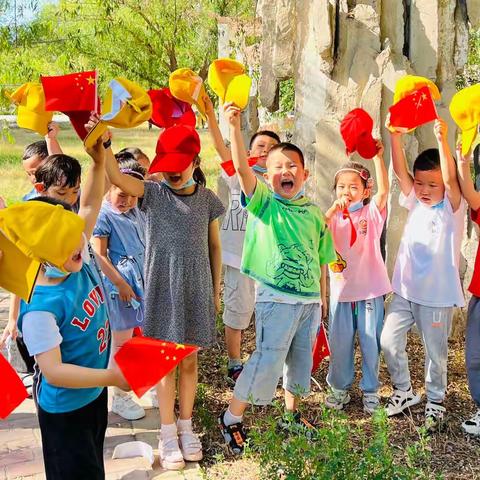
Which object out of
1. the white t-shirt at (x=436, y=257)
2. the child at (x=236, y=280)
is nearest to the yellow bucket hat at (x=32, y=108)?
the child at (x=236, y=280)

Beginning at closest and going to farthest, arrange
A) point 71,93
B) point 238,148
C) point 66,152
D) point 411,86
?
point 71,93
point 238,148
point 411,86
point 66,152

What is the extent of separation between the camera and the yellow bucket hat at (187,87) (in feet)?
11.3

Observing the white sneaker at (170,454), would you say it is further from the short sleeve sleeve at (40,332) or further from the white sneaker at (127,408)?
the short sleeve sleeve at (40,332)

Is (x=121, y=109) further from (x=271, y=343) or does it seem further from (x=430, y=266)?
(x=430, y=266)

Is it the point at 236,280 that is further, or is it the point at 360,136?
the point at 236,280

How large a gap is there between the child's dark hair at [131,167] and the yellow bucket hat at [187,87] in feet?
2.00

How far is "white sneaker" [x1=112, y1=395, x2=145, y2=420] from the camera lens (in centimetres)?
394

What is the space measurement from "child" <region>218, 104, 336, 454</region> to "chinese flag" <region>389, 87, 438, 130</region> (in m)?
0.60

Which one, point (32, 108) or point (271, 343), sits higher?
point (32, 108)

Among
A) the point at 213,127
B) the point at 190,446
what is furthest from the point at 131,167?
the point at 190,446

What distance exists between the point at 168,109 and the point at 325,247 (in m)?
1.13

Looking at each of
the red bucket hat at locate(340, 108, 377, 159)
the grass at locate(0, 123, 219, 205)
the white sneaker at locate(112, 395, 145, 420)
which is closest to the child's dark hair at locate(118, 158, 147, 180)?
the red bucket hat at locate(340, 108, 377, 159)

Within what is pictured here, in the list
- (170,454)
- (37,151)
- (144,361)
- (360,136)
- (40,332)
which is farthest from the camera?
(37,151)

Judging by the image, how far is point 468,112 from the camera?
10.8 feet
